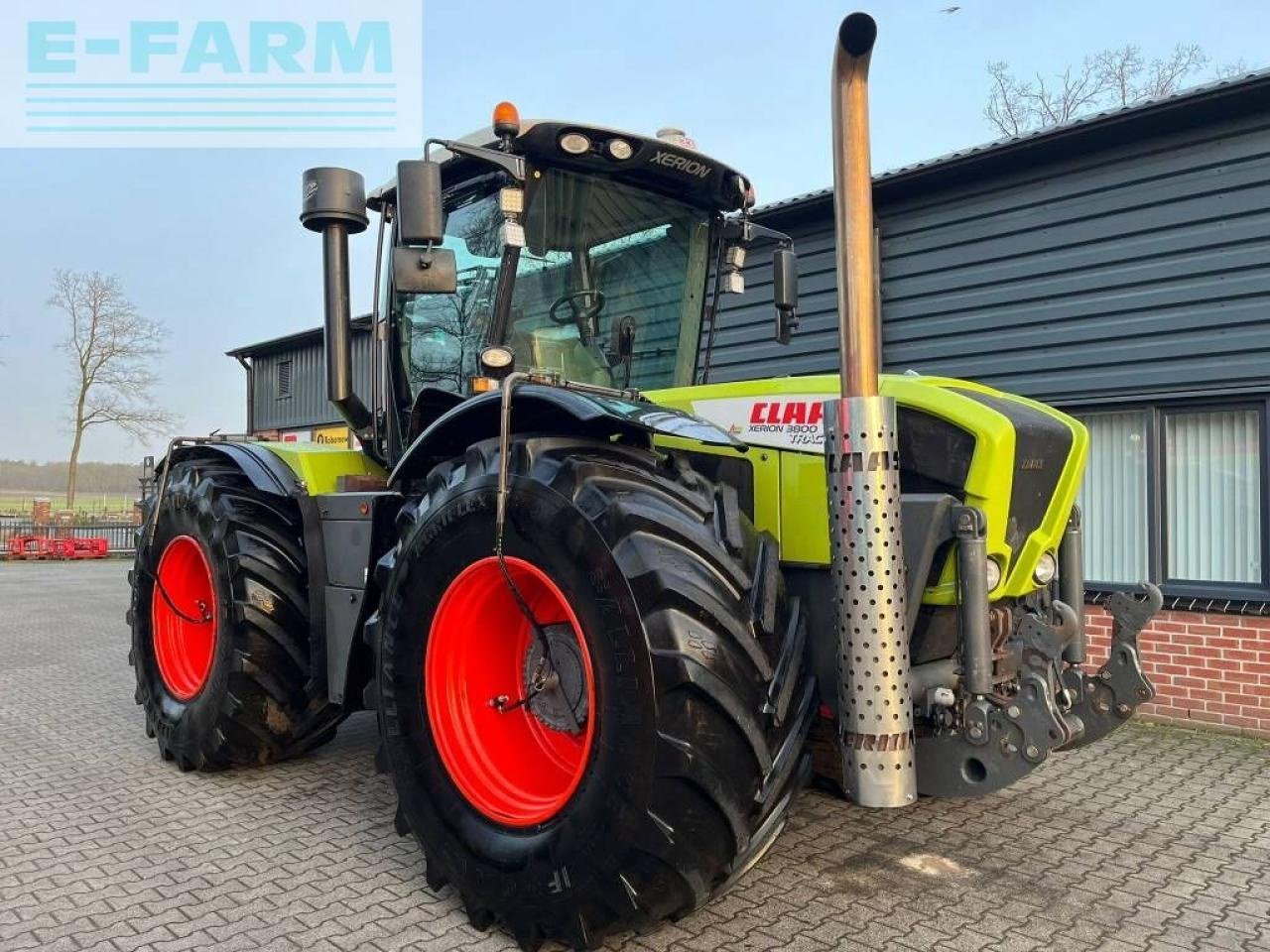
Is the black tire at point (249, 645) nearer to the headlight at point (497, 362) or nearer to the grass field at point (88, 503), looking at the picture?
the headlight at point (497, 362)

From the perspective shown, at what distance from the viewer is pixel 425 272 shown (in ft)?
10.9

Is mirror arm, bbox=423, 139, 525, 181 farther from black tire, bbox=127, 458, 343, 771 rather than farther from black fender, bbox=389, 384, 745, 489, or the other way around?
black tire, bbox=127, 458, 343, 771

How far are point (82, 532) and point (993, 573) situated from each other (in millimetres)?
26962

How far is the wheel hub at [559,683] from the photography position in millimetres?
3055

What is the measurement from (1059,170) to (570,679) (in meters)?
5.42

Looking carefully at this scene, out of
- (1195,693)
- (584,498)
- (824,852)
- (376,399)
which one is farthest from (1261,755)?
(376,399)

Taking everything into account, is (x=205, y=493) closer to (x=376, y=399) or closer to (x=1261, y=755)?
(x=376, y=399)

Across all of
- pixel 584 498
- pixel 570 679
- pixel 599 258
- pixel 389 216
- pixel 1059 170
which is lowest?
pixel 570 679

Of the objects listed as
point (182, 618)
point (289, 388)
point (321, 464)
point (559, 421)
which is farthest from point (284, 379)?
point (559, 421)

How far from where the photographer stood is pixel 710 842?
241cm

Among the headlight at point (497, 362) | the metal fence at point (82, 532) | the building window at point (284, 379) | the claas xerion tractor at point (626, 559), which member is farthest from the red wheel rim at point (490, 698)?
the metal fence at point (82, 532)

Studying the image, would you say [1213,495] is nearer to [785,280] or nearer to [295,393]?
[785,280]

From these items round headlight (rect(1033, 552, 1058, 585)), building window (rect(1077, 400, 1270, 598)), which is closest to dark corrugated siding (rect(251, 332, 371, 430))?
building window (rect(1077, 400, 1270, 598))

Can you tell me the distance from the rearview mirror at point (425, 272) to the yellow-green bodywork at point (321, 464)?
1590 mm
